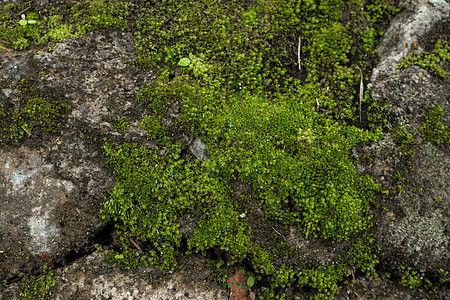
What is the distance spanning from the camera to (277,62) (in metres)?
3.88

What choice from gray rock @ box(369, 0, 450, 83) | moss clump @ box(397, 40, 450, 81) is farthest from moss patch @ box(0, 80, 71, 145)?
moss clump @ box(397, 40, 450, 81)

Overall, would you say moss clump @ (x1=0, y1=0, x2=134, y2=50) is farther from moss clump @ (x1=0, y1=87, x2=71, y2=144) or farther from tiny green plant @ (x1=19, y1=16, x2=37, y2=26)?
moss clump @ (x1=0, y1=87, x2=71, y2=144)

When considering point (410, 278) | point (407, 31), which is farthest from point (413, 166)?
point (407, 31)

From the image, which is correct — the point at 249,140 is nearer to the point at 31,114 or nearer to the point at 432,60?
the point at 31,114

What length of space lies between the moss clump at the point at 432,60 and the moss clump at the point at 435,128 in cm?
52

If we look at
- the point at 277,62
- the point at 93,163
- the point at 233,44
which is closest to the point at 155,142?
the point at 93,163

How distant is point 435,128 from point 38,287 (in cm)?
487

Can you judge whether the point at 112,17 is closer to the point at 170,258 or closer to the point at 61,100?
the point at 61,100

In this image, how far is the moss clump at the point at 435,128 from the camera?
3664 mm

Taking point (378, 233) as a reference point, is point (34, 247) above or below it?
below

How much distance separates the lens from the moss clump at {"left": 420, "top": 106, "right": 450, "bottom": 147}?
12.0 feet

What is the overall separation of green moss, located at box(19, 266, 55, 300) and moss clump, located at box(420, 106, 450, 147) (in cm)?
456

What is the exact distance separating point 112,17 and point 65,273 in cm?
311

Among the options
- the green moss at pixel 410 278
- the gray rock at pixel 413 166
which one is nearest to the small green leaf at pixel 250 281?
the gray rock at pixel 413 166
